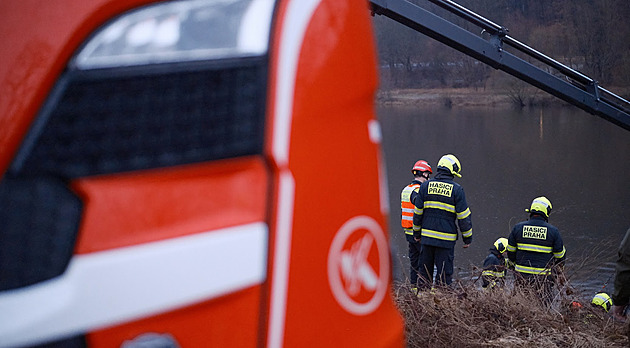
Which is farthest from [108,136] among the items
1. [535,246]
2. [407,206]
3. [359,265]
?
[407,206]

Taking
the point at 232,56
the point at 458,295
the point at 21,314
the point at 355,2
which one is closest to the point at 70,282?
the point at 21,314

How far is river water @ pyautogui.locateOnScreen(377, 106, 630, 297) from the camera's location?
17.3 metres

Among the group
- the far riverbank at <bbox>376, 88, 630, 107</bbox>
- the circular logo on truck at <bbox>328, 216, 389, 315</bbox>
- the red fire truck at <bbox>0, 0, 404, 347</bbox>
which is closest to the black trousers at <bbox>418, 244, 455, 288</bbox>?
the circular logo on truck at <bbox>328, 216, 389, 315</bbox>

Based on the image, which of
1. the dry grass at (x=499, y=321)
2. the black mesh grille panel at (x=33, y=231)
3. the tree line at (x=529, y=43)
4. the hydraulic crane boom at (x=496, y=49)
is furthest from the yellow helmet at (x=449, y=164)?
the tree line at (x=529, y=43)

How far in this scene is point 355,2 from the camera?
1195 mm

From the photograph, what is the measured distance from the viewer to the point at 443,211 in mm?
7609

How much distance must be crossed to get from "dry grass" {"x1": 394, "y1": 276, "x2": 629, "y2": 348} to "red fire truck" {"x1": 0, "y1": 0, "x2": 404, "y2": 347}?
2.96 meters

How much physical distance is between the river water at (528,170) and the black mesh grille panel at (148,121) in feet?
15.2

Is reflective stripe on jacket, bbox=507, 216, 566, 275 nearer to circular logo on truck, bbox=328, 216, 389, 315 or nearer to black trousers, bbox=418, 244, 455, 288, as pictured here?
black trousers, bbox=418, 244, 455, 288

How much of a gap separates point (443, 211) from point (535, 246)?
3.34 ft

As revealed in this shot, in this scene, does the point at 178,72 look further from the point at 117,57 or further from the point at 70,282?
the point at 70,282

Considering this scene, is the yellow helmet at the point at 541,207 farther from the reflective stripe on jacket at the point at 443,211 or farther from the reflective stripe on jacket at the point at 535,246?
the reflective stripe on jacket at the point at 443,211

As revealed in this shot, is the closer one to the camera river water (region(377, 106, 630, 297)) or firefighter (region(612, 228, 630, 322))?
firefighter (region(612, 228, 630, 322))

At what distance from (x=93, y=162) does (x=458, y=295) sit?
404 centimetres
